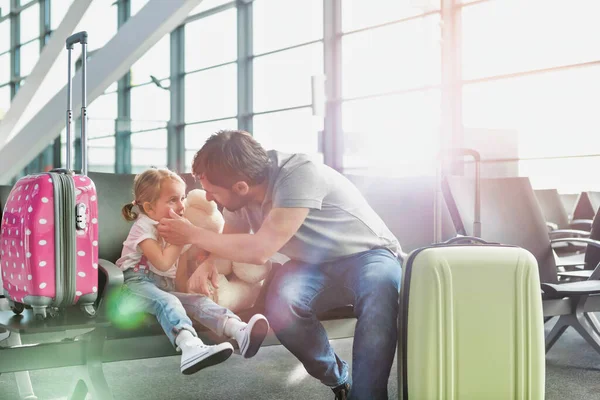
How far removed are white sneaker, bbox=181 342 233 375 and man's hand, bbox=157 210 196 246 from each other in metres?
0.30

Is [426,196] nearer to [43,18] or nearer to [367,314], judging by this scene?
[367,314]

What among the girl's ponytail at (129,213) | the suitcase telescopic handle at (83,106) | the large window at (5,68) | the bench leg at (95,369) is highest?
the large window at (5,68)

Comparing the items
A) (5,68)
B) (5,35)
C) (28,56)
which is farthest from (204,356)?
(5,35)

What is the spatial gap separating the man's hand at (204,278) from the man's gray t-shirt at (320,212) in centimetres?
20

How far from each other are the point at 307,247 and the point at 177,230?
1.22 ft

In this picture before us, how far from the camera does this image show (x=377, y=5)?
8.39 meters

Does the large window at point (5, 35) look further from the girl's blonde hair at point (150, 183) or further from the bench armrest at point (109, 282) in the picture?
the bench armrest at point (109, 282)

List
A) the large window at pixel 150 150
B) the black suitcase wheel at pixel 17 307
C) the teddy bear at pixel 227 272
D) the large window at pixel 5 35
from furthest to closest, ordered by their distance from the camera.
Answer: the large window at pixel 5 35 → the large window at pixel 150 150 → the teddy bear at pixel 227 272 → the black suitcase wheel at pixel 17 307

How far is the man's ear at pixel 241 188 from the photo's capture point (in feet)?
6.27

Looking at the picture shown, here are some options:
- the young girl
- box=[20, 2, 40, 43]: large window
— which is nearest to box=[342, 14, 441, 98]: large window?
the young girl

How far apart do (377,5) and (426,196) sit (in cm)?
568

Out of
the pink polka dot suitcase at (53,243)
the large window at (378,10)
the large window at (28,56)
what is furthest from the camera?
the large window at (28,56)

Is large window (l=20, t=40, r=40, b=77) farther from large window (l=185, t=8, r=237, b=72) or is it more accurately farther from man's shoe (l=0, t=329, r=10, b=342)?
man's shoe (l=0, t=329, r=10, b=342)

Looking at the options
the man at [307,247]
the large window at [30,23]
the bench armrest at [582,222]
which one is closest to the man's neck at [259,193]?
the man at [307,247]
